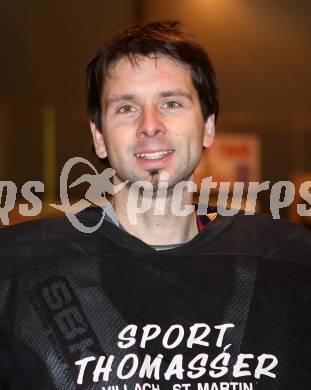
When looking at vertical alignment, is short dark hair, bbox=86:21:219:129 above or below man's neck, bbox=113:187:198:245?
above

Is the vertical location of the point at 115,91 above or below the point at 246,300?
above

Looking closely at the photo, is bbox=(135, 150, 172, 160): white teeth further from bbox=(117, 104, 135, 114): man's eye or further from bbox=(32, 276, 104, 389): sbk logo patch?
bbox=(32, 276, 104, 389): sbk logo patch

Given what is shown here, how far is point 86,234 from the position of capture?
A: 5.55 ft

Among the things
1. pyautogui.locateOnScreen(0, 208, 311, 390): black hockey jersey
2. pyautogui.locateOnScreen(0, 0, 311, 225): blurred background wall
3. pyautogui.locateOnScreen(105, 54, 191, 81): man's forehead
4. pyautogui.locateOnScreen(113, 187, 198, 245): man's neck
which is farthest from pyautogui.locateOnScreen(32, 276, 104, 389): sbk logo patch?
pyautogui.locateOnScreen(0, 0, 311, 225): blurred background wall

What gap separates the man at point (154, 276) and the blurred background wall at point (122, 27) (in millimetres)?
3446

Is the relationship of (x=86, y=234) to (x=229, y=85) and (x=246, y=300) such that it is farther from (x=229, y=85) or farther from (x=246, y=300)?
(x=229, y=85)

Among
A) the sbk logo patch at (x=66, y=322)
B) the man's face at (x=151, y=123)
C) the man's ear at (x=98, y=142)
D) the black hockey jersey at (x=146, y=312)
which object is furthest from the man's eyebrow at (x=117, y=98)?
the sbk logo patch at (x=66, y=322)

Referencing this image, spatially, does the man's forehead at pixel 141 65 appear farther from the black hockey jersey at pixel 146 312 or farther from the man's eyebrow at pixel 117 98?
the black hockey jersey at pixel 146 312

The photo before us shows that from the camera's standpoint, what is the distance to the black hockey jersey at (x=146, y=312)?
154cm

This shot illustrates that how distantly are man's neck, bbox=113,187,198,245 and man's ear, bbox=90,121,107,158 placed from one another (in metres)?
0.13

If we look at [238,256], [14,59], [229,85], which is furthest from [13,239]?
[229,85]

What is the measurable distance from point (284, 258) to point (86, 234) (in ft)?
1.36

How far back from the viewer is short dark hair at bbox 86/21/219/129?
5.81 feet

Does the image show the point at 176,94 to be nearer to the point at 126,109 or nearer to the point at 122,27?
the point at 126,109
